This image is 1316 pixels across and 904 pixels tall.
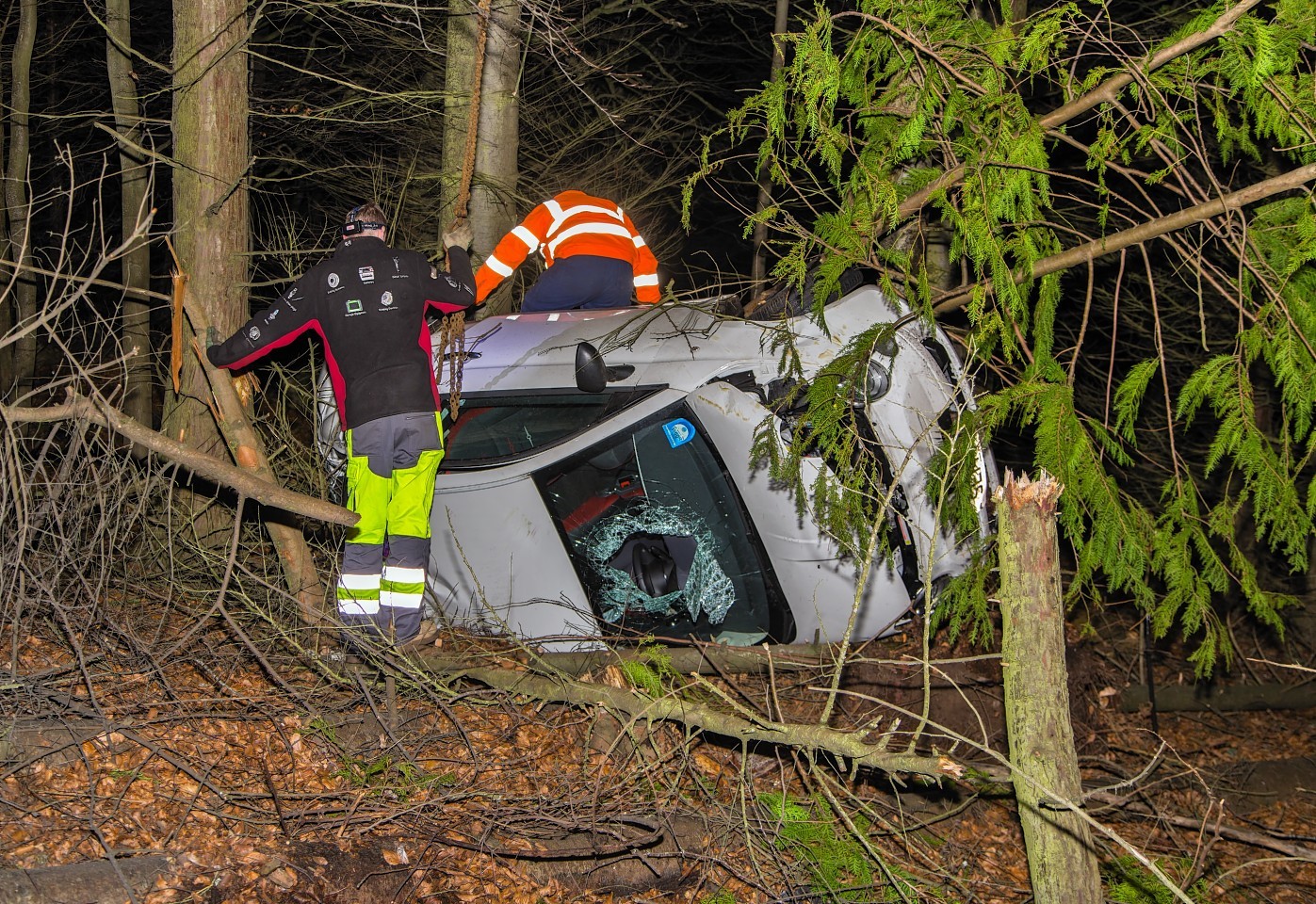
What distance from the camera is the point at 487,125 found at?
668 centimetres

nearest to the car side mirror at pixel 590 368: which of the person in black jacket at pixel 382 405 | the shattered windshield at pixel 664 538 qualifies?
the shattered windshield at pixel 664 538

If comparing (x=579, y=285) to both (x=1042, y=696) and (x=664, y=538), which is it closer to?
(x=664, y=538)

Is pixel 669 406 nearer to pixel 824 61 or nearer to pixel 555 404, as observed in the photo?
pixel 555 404

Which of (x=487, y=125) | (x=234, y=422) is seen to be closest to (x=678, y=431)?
Result: (x=234, y=422)

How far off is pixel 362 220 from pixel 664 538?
200cm

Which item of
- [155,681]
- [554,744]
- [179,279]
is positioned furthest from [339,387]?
[554,744]

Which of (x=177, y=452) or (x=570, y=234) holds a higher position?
(x=570, y=234)

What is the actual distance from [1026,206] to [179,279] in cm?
335

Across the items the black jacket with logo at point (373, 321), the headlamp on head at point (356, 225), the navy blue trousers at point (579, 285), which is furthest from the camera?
the navy blue trousers at point (579, 285)

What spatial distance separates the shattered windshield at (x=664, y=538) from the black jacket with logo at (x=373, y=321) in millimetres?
751

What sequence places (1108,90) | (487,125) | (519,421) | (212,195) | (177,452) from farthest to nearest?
(487,125) → (519,421) → (212,195) → (1108,90) → (177,452)

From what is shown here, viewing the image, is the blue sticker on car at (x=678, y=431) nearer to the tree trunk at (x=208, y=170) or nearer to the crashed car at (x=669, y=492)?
the crashed car at (x=669, y=492)

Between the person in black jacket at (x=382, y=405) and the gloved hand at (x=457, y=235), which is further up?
the gloved hand at (x=457, y=235)

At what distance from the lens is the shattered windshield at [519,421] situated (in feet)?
15.8
